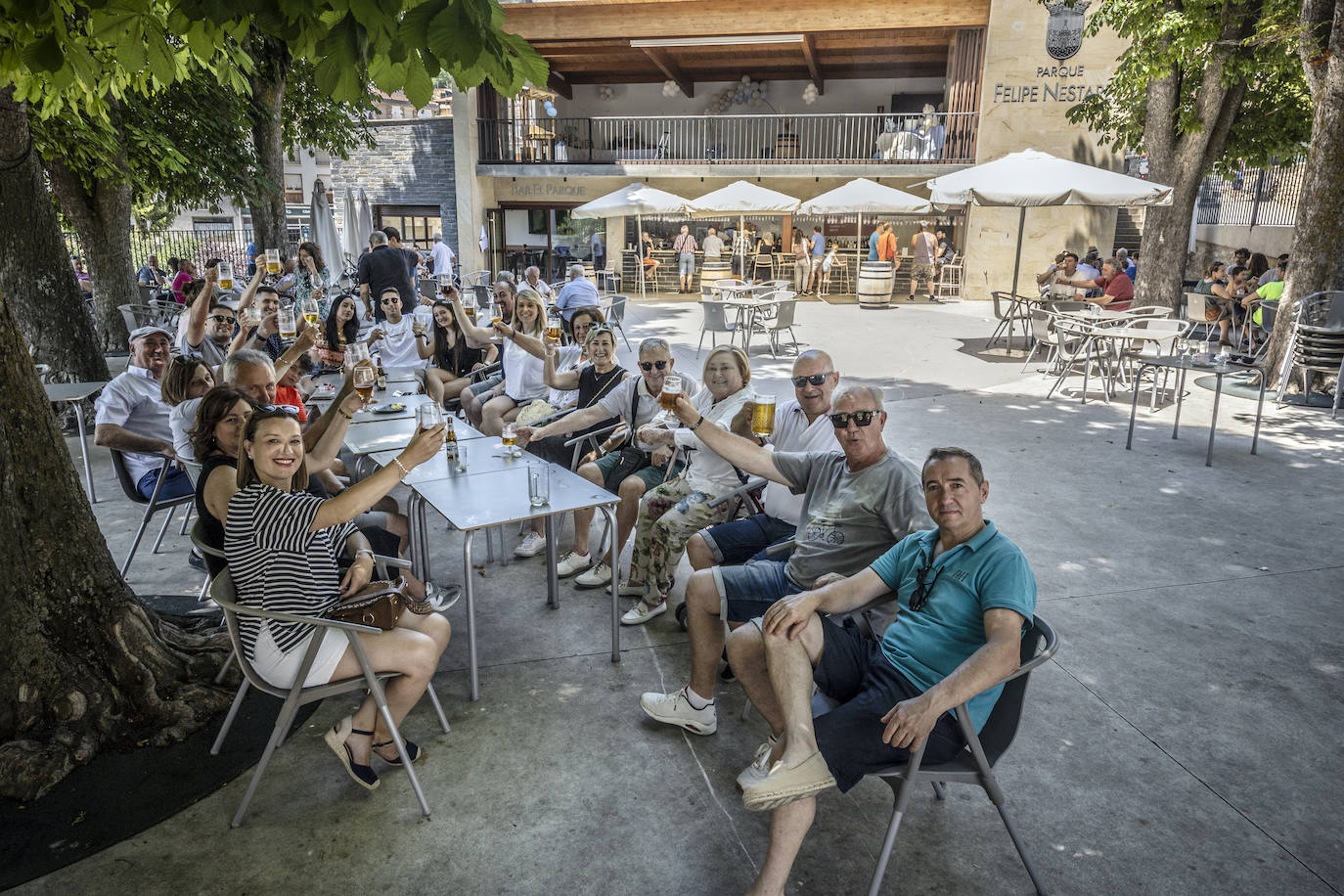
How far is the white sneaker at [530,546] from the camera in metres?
4.73

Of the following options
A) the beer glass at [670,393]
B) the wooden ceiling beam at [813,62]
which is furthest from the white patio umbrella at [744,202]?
the beer glass at [670,393]

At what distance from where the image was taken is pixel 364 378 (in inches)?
134

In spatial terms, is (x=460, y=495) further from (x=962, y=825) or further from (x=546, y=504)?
(x=962, y=825)

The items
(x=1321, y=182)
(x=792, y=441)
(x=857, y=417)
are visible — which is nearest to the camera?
(x=857, y=417)

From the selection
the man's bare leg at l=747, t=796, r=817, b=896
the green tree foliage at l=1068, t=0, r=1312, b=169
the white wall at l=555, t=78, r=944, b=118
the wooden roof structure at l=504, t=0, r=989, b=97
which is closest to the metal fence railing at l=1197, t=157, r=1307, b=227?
the green tree foliage at l=1068, t=0, r=1312, b=169

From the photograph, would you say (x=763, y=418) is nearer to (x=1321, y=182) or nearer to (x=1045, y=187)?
(x=1321, y=182)

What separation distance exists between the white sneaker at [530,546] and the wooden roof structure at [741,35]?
14.4 meters

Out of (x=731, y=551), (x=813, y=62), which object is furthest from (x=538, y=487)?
(x=813, y=62)

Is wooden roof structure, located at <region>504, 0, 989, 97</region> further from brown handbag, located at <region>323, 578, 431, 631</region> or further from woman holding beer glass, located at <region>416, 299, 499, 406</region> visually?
brown handbag, located at <region>323, 578, 431, 631</region>

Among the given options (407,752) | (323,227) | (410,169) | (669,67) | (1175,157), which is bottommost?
(407,752)

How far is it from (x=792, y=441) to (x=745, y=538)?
49cm

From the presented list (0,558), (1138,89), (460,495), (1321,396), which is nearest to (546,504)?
(460,495)

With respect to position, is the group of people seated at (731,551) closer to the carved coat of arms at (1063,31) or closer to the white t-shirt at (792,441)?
the white t-shirt at (792,441)

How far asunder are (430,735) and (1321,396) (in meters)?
8.91
